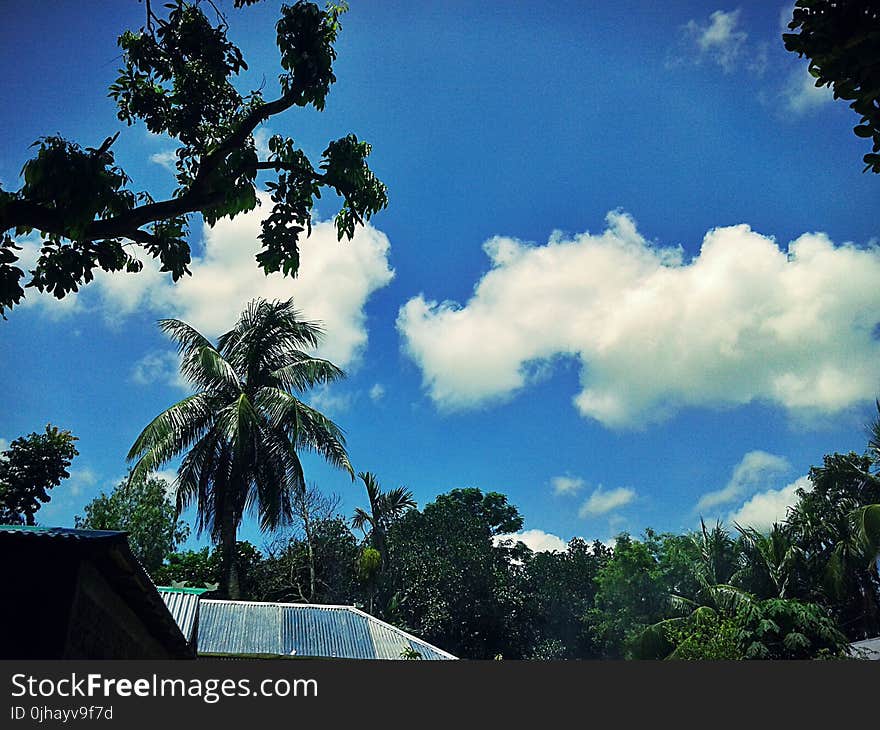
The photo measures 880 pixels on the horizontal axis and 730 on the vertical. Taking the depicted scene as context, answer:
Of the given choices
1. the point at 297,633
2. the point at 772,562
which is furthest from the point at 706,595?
the point at 297,633

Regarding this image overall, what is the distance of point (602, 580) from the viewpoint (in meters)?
34.6

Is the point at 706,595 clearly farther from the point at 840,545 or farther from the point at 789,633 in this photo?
the point at 789,633

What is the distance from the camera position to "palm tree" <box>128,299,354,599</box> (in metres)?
19.8

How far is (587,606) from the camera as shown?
122ft

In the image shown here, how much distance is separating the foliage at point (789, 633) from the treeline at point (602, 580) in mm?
44

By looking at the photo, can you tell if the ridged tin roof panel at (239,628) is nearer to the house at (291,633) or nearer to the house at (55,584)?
the house at (291,633)

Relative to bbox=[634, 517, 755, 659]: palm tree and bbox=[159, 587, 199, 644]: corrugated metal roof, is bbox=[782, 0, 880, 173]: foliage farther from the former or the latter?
bbox=[634, 517, 755, 659]: palm tree

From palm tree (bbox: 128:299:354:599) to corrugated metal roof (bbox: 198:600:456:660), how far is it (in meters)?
3.54

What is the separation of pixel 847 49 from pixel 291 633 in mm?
15461

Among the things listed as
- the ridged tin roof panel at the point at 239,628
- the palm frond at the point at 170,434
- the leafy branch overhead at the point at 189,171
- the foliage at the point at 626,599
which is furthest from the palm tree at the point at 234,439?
the foliage at the point at 626,599

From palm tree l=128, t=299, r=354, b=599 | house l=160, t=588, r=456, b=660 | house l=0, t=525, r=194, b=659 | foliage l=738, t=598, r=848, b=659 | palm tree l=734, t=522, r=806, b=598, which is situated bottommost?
house l=0, t=525, r=194, b=659

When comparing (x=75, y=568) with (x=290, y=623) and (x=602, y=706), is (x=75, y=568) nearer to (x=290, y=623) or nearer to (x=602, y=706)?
(x=602, y=706)

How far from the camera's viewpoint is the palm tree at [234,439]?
778 inches

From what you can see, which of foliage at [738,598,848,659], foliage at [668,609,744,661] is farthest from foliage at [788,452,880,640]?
foliage at [738,598,848,659]
